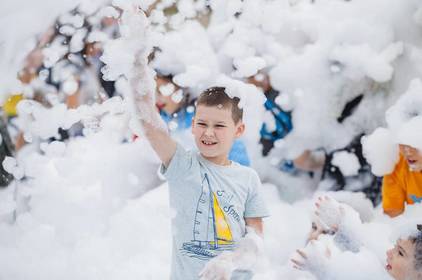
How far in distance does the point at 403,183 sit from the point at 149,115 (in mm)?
913

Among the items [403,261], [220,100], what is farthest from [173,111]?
[403,261]

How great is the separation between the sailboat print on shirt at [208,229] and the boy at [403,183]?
2.26 feet

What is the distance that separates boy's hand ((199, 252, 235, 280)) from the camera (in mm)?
1070

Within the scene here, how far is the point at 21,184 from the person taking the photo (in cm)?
160

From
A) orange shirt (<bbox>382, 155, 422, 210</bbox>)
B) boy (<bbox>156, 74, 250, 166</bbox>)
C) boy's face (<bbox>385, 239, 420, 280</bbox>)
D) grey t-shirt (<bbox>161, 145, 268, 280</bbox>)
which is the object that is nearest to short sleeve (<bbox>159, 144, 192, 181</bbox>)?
grey t-shirt (<bbox>161, 145, 268, 280</bbox>)

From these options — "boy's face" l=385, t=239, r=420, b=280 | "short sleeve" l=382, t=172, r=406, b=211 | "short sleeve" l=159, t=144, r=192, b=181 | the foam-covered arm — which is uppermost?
"short sleeve" l=159, t=144, r=192, b=181

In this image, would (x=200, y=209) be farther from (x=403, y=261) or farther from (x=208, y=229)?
(x=403, y=261)

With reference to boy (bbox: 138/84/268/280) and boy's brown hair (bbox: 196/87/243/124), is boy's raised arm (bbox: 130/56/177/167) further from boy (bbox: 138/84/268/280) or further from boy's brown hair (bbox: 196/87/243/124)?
boy's brown hair (bbox: 196/87/243/124)

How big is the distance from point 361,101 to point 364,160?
21 centimetres

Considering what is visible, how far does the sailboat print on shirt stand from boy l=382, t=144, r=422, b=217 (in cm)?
69

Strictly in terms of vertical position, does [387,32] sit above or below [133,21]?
below

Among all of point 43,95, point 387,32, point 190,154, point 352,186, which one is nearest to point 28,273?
point 190,154

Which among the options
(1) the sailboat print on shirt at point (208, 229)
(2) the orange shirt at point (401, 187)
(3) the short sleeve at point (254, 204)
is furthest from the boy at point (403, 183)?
(1) the sailboat print on shirt at point (208, 229)

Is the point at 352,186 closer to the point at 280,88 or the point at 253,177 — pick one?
the point at 280,88
